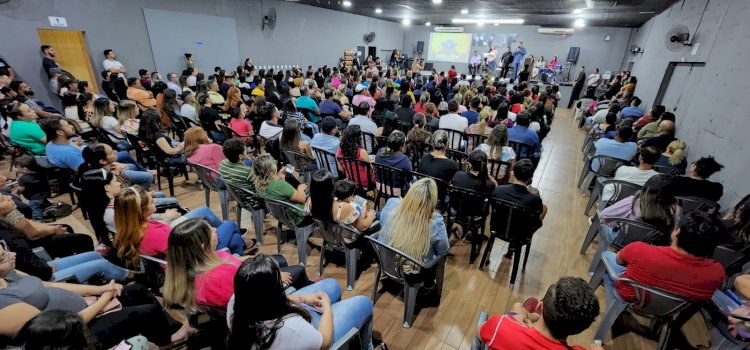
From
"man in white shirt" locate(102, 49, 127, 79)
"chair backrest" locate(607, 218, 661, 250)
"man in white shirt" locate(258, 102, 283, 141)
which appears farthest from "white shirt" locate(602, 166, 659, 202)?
"man in white shirt" locate(102, 49, 127, 79)

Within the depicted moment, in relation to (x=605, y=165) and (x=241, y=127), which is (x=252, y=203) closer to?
(x=241, y=127)

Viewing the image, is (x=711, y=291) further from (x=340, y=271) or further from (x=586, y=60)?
(x=586, y=60)

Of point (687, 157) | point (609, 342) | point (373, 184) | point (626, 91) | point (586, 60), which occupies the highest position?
point (586, 60)

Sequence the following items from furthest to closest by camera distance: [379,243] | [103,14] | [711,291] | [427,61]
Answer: [427,61] → [103,14] → [379,243] → [711,291]

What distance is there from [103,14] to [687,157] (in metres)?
11.8

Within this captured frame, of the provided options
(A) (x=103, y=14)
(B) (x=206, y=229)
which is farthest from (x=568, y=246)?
(A) (x=103, y=14)

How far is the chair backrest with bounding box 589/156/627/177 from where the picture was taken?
386 cm

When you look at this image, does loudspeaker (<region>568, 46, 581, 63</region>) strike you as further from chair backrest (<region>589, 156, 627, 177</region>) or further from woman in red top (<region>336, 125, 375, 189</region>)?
woman in red top (<region>336, 125, 375, 189</region>)

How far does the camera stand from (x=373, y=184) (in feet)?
11.7

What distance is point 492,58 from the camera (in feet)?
55.0

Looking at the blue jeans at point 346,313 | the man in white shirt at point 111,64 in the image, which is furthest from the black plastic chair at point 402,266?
the man in white shirt at point 111,64

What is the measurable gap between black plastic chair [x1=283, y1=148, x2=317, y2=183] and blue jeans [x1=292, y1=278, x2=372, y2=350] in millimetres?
2027

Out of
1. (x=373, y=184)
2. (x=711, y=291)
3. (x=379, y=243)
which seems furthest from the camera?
(x=373, y=184)

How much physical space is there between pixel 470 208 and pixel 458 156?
1136 millimetres
